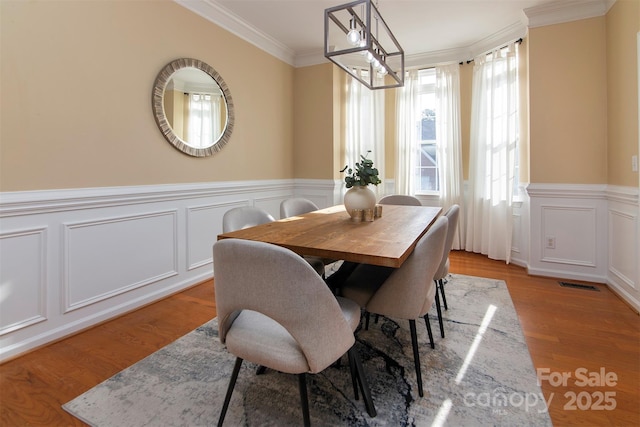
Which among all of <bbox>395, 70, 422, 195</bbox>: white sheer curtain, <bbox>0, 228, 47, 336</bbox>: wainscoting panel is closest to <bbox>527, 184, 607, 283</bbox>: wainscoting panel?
<bbox>395, 70, 422, 195</bbox>: white sheer curtain

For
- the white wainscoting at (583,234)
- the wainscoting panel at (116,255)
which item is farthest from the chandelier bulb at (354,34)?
the white wainscoting at (583,234)

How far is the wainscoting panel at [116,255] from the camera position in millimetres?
2225

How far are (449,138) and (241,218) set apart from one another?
323 cm

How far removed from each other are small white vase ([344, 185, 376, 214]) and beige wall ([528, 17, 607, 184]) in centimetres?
222

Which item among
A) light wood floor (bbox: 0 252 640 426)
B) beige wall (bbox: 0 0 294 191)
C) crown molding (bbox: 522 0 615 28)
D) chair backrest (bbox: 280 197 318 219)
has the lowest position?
light wood floor (bbox: 0 252 640 426)

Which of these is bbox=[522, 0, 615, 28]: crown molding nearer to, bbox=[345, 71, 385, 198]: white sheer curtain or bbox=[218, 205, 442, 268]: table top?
bbox=[345, 71, 385, 198]: white sheer curtain

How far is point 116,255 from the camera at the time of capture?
97.7 inches

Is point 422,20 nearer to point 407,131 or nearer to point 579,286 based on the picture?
point 407,131

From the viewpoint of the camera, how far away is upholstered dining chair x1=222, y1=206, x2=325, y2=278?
82.8 inches

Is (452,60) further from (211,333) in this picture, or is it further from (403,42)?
(211,333)

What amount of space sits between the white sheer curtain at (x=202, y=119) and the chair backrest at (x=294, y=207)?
1.10 metres

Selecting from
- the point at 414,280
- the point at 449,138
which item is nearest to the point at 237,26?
the point at 449,138

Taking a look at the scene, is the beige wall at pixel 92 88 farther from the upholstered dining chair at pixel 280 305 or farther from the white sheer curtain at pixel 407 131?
the white sheer curtain at pixel 407 131

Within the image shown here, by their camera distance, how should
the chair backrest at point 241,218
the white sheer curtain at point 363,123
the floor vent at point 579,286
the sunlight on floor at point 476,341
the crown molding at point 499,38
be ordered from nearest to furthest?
the sunlight on floor at point 476,341
the chair backrest at point 241,218
the floor vent at point 579,286
the crown molding at point 499,38
the white sheer curtain at point 363,123
